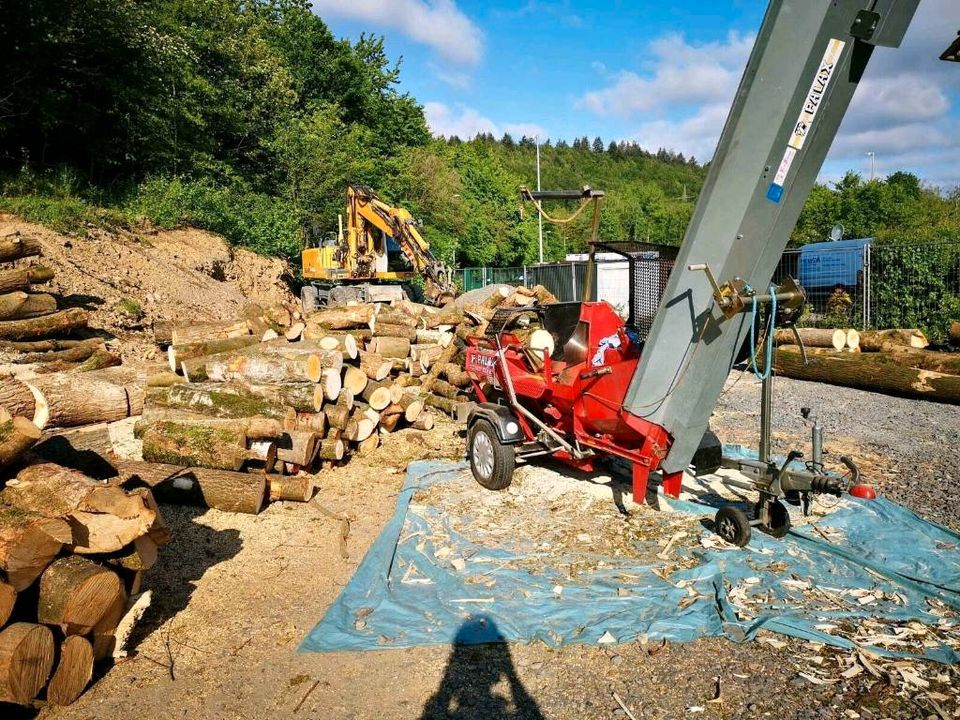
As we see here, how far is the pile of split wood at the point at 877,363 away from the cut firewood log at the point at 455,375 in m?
5.02

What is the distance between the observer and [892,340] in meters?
11.8

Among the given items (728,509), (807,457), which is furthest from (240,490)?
(807,457)

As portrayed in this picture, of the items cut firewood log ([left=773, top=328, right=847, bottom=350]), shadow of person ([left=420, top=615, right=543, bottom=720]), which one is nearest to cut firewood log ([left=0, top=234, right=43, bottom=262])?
shadow of person ([left=420, top=615, right=543, bottom=720])

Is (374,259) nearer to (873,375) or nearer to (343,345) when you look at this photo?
(343,345)

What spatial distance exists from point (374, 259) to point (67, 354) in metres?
10.1

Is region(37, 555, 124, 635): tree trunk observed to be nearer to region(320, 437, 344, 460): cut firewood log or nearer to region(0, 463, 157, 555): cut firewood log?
region(0, 463, 157, 555): cut firewood log

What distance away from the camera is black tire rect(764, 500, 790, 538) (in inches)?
187

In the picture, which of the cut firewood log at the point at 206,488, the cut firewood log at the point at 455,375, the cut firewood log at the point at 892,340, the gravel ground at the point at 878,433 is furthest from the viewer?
the cut firewood log at the point at 892,340

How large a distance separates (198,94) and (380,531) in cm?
2158

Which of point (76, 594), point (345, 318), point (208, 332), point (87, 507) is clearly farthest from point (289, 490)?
point (208, 332)

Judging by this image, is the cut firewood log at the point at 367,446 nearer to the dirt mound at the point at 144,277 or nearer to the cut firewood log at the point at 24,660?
the cut firewood log at the point at 24,660

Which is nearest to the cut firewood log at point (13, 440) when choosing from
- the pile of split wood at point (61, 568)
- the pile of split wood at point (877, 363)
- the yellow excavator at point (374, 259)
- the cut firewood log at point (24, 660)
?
the pile of split wood at point (61, 568)

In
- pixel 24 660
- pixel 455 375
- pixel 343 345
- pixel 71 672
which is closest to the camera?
pixel 24 660

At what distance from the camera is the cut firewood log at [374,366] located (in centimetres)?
916
